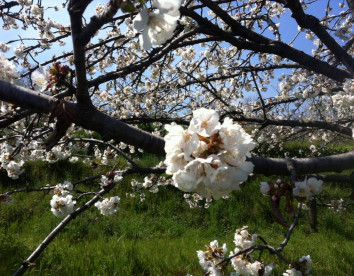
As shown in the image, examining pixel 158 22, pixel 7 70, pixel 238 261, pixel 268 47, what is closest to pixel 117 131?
pixel 158 22

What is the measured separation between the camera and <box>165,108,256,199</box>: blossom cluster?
0.89 m

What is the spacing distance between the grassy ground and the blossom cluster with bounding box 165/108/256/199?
226cm

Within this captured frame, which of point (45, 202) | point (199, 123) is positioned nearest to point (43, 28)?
point (45, 202)

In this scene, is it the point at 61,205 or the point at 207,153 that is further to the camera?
the point at 61,205

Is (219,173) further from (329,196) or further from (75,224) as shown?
(329,196)

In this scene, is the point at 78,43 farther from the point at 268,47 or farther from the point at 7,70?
the point at 268,47

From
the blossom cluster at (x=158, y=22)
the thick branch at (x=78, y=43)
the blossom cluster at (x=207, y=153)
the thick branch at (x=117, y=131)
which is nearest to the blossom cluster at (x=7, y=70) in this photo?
the thick branch at (x=117, y=131)

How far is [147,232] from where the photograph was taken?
468 cm

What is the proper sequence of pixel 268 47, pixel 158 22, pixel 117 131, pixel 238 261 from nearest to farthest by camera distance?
pixel 158 22, pixel 117 131, pixel 238 261, pixel 268 47

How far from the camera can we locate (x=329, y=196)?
254 inches

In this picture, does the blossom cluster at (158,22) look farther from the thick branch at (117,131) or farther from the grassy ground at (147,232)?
the grassy ground at (147,232)

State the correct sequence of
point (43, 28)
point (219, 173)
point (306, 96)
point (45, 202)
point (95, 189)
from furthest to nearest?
point (95, 189) → point (45, 202) → point (306, 96) → point (43, 28) → point (219, 173)

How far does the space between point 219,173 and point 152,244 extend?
10.8 ft

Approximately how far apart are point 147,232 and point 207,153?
13.4 feet
